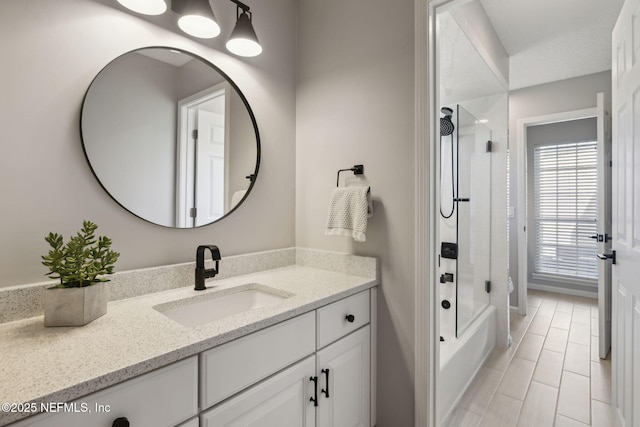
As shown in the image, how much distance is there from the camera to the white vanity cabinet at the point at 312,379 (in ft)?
3.04

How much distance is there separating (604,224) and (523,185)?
1148 mm

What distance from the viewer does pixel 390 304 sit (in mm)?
1507

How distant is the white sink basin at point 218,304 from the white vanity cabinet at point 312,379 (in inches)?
9.4

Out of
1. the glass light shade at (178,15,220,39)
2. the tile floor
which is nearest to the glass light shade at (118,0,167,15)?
the glass light shade at (178,15,220,39)

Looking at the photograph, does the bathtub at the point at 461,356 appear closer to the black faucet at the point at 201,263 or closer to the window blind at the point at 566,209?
the black faucet at the point at 201,263

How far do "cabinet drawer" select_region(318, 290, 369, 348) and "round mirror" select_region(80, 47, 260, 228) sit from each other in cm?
73

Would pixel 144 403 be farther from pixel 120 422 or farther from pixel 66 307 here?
pixel 66 307

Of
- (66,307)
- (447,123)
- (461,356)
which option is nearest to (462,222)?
(447,123)

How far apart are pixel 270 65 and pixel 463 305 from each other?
6.84 feet

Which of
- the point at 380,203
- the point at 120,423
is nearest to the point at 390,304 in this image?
the point at 380,203

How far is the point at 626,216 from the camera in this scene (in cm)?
132

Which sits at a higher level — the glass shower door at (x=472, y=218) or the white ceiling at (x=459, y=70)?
the white ceiling at (x=459, y=70)

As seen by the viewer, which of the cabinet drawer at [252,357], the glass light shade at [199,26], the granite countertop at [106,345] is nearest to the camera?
the granite countertop at [106,345]

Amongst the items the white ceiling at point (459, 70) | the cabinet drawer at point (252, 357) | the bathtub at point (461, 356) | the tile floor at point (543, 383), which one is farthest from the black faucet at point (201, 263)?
the white ceiling at point (459, 70)
